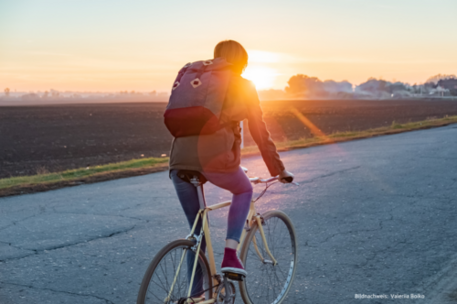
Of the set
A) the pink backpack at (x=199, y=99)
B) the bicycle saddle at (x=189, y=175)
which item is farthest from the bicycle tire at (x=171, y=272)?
the pink backpack at (x=199, y=99)

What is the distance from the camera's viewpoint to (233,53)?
300cm

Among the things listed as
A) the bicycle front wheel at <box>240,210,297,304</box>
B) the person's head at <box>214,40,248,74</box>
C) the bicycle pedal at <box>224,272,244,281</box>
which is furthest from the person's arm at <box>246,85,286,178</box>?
the bicycle pedal at <box>224,272,244,281</box>

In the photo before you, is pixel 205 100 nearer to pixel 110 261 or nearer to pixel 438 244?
pixel 110 261

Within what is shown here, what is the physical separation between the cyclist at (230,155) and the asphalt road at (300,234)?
3.93ft

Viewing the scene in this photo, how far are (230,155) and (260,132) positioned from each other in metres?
0.27

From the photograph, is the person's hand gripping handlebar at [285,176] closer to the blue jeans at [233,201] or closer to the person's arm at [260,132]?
Result: the person's arm at [260,132]

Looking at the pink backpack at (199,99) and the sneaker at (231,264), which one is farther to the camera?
the sneaker at (231,264)

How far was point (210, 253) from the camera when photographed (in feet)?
10.1

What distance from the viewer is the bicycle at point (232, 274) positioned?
110 inches

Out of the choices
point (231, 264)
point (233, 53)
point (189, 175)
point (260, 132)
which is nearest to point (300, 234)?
point (231, 264)

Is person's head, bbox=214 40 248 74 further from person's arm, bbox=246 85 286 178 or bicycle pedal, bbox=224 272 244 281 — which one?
bicycle pedal, bbox=224 272 244 281

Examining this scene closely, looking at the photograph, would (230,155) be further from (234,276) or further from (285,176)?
(234,276)

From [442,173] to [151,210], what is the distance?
5653 millimetres

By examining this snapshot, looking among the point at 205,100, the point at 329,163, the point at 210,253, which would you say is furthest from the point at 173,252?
the point at 329,163
